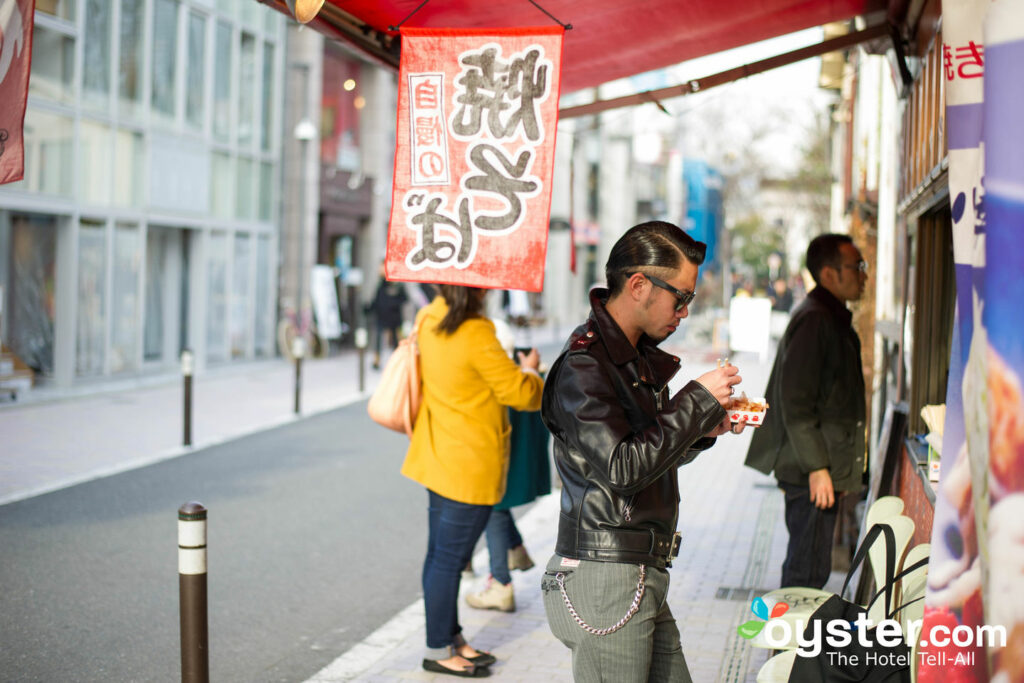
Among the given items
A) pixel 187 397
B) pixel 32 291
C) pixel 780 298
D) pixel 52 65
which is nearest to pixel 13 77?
pixel 187 397

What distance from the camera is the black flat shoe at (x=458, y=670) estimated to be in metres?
5.12

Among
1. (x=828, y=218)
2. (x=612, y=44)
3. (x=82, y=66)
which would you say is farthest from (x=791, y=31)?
(x=828, y=218)

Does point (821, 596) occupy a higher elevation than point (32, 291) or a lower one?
lower

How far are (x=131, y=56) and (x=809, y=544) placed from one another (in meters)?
16.1

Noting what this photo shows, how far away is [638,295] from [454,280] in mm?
1183

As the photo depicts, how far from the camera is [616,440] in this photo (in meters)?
2.72

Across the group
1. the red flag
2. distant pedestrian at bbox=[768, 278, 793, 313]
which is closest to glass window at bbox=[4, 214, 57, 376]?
the red flag

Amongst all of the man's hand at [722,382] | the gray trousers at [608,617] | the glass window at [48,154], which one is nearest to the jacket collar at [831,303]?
the man's hand at [722,382]

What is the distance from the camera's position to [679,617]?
610cm

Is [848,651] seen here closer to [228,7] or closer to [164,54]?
[164,54]

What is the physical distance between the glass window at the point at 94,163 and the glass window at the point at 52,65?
0.70m

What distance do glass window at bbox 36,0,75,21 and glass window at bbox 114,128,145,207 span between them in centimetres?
211

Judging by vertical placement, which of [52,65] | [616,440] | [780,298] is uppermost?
[52,65]

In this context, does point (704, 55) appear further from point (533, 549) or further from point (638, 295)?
point (638, 295)
